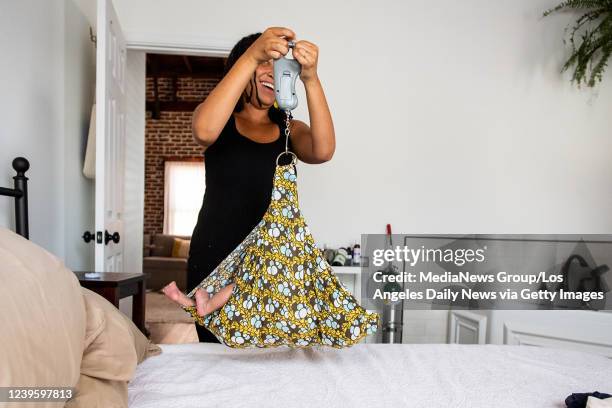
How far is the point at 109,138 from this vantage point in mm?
2461

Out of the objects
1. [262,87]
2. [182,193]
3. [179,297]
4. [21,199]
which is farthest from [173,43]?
[182,193]

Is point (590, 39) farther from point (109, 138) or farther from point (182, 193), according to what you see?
point (182, 193)

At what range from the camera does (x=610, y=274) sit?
2910 mm

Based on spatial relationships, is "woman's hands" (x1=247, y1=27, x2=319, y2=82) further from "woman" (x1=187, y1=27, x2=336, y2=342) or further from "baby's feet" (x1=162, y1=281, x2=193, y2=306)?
"baby's feet" (x1=162, y1=281, x2=193, y2=306)

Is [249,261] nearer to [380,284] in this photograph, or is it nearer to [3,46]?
[3,46]

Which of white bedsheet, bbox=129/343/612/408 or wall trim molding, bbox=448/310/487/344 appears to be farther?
wall trim molding, bbox=448/310/487/344

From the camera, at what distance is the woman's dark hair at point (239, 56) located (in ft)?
5.13

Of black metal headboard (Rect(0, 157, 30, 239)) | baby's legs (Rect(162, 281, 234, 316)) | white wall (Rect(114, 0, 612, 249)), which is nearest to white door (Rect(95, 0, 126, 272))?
black metal headboard (Rect(0, 157, 30, 239))

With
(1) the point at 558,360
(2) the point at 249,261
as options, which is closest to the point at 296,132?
(2) the point at 249,261

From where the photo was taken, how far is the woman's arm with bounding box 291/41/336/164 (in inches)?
49.1

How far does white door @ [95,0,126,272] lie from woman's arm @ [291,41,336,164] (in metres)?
1.14

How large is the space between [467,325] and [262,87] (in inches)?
80.5

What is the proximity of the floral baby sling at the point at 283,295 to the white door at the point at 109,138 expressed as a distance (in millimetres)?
1213

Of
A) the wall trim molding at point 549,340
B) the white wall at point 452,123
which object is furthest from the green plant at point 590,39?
the wall trim molding at point 549,340
